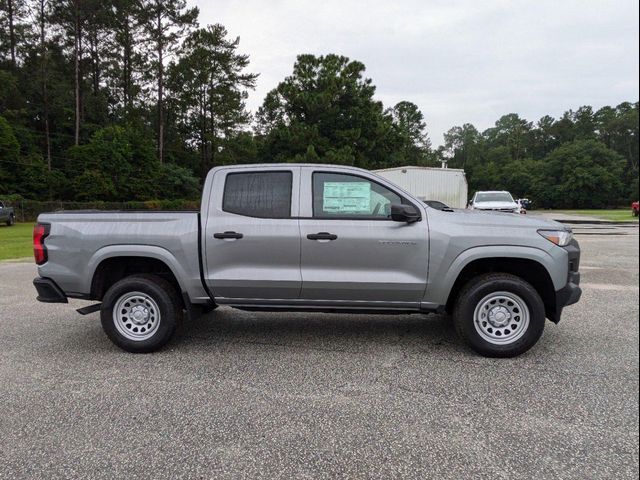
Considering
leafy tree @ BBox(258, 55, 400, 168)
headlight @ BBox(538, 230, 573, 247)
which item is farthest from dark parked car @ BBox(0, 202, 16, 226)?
headlight @ BBox(538, 230, 573, 247)

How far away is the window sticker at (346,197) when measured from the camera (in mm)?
4266

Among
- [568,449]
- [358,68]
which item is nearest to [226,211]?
[568,449]

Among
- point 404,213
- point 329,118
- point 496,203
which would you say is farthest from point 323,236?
point 329,118

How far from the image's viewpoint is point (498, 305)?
13.4 ft

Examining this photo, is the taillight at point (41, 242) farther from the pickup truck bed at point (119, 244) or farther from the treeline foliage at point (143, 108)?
the treeline foliage at point (143, 108)

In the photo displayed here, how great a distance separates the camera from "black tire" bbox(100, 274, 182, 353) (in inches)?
169

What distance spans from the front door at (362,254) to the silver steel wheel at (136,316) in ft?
5.11

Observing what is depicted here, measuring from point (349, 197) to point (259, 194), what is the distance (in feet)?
2.96

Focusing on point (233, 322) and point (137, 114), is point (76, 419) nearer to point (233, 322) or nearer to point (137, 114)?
point (233, 322)

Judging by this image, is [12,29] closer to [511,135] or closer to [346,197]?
[346,197]

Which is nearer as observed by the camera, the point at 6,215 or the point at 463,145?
the point at 6,215

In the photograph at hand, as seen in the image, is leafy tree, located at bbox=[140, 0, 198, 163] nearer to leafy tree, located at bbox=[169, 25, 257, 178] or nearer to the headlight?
leafy tree, located at bbox=[169, 25, 257, 178]

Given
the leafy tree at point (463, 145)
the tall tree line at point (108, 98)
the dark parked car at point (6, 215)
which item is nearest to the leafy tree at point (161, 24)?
the tall tree line at point (108, 98)

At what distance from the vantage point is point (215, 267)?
4.23 meters
